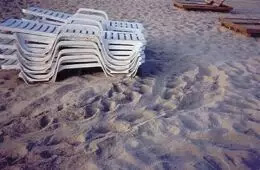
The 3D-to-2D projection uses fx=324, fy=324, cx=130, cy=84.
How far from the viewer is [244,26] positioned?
6.76m

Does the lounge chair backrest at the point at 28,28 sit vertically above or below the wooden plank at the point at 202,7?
above

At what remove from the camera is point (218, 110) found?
127 inches

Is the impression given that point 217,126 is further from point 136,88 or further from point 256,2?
point 256,2

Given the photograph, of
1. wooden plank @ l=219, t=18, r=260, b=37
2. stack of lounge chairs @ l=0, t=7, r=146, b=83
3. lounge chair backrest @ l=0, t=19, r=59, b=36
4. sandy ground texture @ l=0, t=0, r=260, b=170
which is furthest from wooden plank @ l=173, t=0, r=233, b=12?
lounge chair backrest @ l=0, t=19, r=59, b=36

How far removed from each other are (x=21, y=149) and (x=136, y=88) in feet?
5.02

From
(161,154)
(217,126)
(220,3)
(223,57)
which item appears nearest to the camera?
(161,154)

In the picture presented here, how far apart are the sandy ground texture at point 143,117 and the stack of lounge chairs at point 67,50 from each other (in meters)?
0.15

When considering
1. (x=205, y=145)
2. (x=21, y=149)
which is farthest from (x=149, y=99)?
(x=21, y=149)

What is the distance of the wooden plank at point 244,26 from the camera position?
6562mm

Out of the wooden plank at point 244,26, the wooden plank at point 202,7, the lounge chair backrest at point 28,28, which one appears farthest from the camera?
the wooden plank at point 202,7

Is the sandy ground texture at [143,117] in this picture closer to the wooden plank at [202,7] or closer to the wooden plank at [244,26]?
the wooden plank at [244,26]

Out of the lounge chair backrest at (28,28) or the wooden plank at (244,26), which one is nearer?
the lounge chair backrest at (28,28)

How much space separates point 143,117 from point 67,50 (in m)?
1.32

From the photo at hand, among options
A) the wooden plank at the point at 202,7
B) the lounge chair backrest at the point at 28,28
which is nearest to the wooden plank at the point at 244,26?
the wooden plank at the point at 202,7
